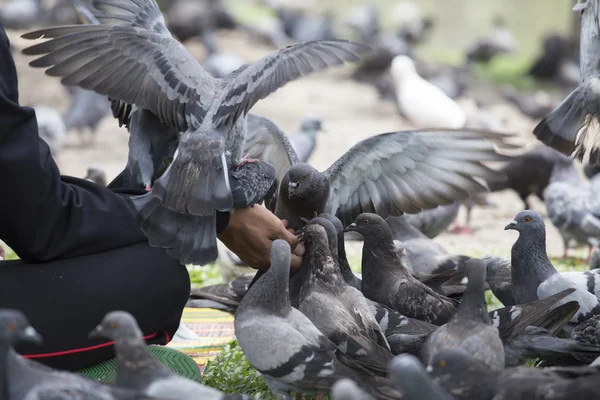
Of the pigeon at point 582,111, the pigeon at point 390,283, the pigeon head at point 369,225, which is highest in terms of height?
the pigeon at point 582,111

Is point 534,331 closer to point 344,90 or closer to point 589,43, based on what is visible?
point 589,43

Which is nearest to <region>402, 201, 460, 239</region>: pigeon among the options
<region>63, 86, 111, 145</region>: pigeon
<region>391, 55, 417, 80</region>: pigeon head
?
<region>391, 55, 417, 80</region>: pigeon head

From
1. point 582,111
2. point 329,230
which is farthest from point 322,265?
point 582,111

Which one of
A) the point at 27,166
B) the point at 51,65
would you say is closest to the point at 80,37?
the point at 51,65

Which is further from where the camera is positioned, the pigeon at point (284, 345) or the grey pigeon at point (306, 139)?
the grey pigeon at point (306, 139)

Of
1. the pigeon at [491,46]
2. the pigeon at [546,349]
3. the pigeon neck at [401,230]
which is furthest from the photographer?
the pigeon at [491,46]

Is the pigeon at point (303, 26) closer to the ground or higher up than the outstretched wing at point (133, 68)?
closer to the ground

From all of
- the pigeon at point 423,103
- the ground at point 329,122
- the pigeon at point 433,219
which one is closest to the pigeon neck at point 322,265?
the pigeon at point 433,219

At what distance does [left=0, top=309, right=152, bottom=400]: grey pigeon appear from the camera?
93.3 inches

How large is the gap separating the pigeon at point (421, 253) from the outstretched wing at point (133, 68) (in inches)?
86.8

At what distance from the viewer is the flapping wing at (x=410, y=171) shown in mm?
4281

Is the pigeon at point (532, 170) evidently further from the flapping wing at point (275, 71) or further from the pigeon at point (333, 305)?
the flapping wing at point (275, 71)

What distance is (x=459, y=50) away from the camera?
24406mm

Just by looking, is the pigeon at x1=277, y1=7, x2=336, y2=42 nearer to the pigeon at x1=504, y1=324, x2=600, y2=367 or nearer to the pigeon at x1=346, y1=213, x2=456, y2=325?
the pigeon at x1=346, y1=213, x2=456, y2=325
